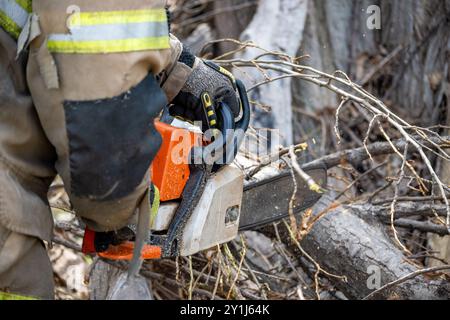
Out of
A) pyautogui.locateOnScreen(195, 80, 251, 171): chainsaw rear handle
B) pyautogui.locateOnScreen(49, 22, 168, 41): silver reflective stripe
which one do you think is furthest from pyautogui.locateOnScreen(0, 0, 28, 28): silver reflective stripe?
pyautogui.locateOnScreen(195, 80, 251, 171): chainsaw rear handle

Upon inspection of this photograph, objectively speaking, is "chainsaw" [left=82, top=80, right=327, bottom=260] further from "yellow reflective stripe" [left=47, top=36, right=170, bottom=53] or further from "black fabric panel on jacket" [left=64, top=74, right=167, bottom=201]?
"yellow reflective stripe" [left=47, top=36, right=170, bottom=53]

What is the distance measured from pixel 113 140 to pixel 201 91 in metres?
0.51

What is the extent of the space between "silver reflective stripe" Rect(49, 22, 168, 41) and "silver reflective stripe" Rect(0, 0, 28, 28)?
127mm

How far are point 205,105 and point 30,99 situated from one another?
0.57 metres

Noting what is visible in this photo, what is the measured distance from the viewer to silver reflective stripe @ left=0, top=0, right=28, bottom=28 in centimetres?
185

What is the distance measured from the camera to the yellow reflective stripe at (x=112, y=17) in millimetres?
1746

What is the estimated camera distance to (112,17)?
1.76 metres

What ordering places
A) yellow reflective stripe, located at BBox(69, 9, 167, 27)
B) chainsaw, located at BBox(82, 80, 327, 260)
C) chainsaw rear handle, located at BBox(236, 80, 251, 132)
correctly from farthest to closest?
chainsaw rear handle, located at BBox(236, 80, 251, 132) < chainsaw, located at BBox(82, 80, 327, 260) < yellow reflective stripe, located at BBox(69, 9, 167, 27)

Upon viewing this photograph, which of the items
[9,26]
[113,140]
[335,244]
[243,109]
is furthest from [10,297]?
[335,244]

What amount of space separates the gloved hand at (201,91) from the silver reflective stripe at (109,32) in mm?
405

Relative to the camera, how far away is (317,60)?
5.00 metres
